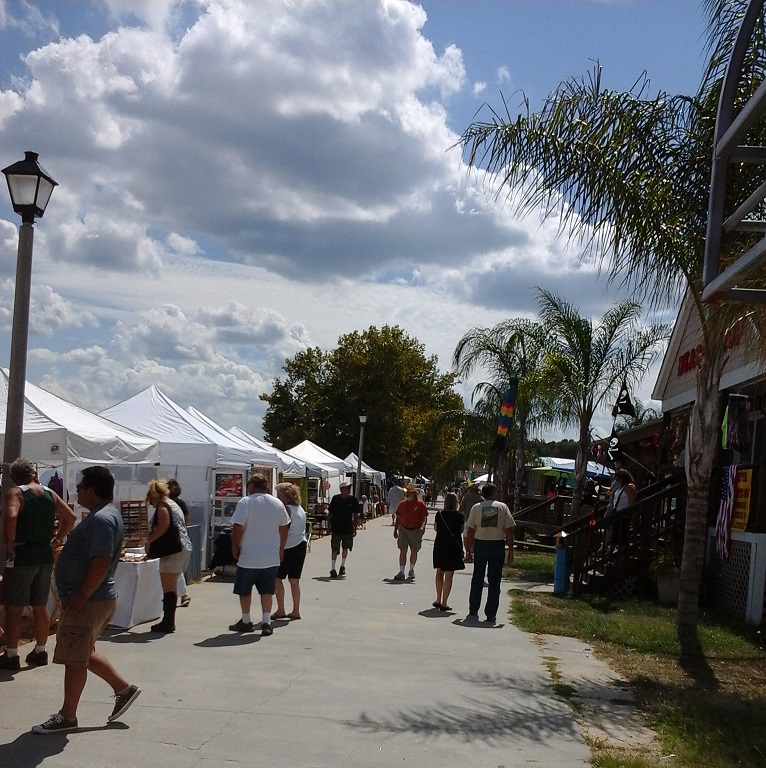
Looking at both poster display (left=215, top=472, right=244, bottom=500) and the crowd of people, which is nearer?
the crowd of people

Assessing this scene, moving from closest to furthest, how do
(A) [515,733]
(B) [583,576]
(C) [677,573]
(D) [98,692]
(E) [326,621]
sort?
1. (A) [515,733]
2. (D) [98,692]
3. (E) [326,621]
4. (C) [677,573]
5. (B) [583,576]

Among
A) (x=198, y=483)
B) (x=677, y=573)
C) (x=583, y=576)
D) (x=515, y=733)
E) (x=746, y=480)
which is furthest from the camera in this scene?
(x=198, y=483)

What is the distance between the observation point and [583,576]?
1628 centimetres

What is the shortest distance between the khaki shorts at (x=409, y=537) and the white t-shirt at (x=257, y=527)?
20.8ft

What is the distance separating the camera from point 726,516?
46.5 ft

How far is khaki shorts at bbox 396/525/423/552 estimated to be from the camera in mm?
16441

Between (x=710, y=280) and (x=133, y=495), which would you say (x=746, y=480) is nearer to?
(x=710, y=280)

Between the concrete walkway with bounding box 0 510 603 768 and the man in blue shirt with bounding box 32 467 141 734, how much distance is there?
1.04 ft

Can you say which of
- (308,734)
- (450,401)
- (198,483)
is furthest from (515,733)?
(450,401)

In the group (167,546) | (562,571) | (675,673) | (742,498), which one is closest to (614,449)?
(562,571)

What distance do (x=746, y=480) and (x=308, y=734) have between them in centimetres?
906

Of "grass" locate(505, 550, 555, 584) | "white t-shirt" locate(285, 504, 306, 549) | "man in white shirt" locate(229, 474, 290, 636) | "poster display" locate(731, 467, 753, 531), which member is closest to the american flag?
"poster display" locate(731, 467, 753, 531)

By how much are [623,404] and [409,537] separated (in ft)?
27.2

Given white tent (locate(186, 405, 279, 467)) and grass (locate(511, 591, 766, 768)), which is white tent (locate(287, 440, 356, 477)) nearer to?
white tent (locate(186, 405, 279, 467))
